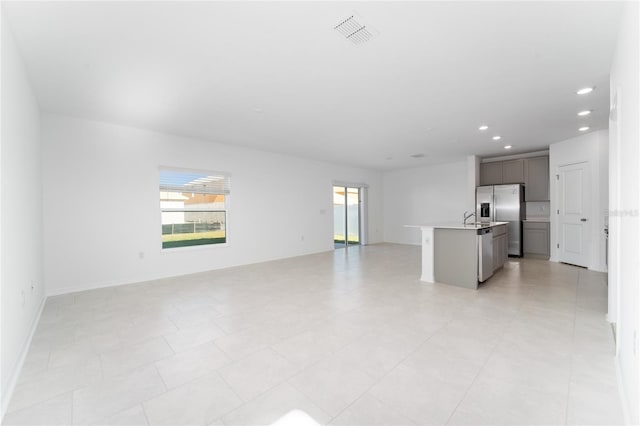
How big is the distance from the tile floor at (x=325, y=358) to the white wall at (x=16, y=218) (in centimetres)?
23

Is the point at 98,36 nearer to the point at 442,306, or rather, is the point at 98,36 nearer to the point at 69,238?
the point at 69,238

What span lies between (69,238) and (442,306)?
546 cm

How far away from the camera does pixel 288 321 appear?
9.99 feet

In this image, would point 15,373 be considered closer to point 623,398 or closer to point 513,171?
point 623,398

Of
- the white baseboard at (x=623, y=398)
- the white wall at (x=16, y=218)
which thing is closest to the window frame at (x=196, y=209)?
the white wall at (x=16, y=218)

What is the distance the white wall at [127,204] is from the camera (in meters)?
4.17

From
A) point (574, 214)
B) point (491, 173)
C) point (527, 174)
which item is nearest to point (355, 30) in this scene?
point (574, 214)

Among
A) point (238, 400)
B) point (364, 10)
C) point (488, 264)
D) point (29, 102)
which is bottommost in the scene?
point (238, 400)

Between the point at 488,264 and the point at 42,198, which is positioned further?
the point at 488,264

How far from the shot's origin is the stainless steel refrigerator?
6.84m

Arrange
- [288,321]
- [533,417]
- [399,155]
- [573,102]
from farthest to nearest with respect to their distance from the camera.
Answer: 1. [399,155]
2. [573,102]
3. [288,321]
4. [533,417]

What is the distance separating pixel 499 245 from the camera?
16.6 ft

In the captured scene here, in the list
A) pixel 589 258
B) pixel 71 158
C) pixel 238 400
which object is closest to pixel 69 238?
pixel 71 158

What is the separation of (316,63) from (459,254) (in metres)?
3.43
